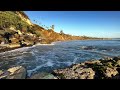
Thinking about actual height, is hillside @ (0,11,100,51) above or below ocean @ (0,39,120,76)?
above

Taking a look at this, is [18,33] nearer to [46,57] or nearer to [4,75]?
[46,57]

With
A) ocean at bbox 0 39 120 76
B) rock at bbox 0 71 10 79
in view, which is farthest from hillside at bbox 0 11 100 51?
rock at bbox 0 71 10 79

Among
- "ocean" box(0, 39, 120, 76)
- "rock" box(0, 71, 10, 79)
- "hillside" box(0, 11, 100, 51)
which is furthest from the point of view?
"hillside" box(0, 11, 100, 51)

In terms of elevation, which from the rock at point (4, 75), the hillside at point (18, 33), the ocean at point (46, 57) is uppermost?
the hillside at point (18, 33)

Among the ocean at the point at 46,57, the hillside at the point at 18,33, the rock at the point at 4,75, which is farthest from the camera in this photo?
the hillside at the point at 18,33

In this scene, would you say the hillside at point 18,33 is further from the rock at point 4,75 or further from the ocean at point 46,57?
the rock at point 4,75

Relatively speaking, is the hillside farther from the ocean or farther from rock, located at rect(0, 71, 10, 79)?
rock, located at rect(0, 71, 10, 79)

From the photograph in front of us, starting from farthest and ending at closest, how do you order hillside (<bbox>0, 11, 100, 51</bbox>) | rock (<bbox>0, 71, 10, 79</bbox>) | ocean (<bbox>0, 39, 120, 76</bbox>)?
hillside (<bbox>0, 11, 100, 51</bbox>), ocean (<bbox>0, 39, 120, 76</bbox>), rock (<bbox>0, 71, 10, 79</bbox>)

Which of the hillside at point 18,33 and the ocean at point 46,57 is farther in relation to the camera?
the hillside at point 18,33

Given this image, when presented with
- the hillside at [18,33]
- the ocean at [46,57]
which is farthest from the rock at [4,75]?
the hillside at [18,33]
